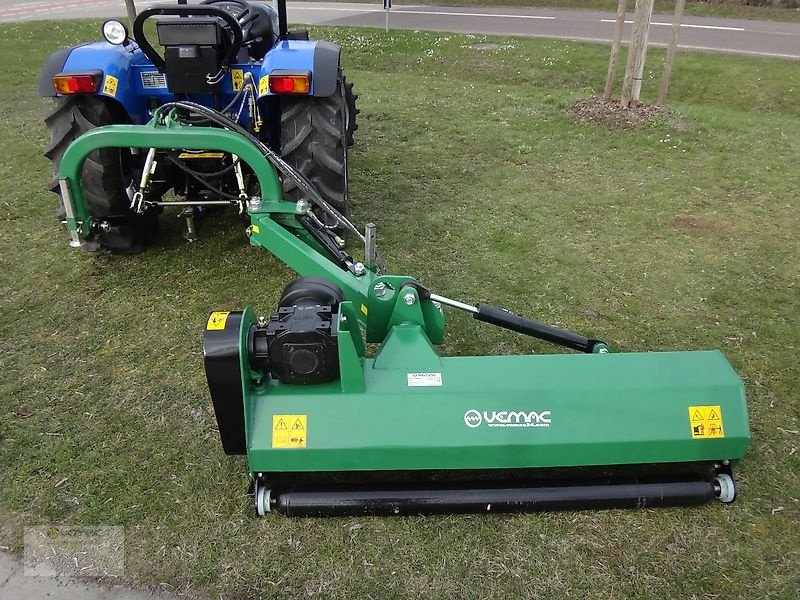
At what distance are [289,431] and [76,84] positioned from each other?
278 centimetres

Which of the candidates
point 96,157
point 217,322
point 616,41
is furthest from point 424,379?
point 616,41

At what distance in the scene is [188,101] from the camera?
4.09 meters

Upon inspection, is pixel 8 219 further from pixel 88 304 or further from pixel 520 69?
pixel 520 69

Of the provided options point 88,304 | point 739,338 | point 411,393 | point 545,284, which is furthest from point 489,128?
point 411,393

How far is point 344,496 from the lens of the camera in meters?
2.48

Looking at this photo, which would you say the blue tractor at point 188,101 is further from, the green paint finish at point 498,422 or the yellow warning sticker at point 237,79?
the green paint finish at point 498,422

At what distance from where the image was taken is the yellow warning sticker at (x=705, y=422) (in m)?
2.48

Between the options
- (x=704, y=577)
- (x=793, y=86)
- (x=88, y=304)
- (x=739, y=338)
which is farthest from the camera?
(x=793, y=86)

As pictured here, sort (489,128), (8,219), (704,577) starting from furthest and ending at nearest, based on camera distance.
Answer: (489,128)
(8,219)
(704,577)

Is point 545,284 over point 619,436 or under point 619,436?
under

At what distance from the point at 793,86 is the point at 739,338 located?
7319mm

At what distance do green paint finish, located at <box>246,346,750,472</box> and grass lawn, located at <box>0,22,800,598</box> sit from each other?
251mm

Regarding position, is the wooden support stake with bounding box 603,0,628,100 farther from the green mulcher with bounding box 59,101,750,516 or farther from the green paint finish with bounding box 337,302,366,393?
the green paint finish with bounding box 337,302,366,393

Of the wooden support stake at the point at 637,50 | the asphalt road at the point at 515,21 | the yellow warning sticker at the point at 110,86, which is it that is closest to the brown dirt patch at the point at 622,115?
the wooden support stake at the point at 637,50
